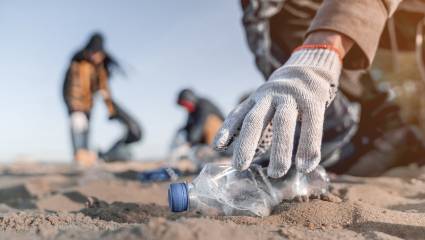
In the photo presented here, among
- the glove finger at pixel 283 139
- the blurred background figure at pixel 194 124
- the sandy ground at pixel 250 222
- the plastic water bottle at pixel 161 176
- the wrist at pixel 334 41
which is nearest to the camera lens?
the sandy ground at pixel 250 222

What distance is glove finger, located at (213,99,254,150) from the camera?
4.60 ft

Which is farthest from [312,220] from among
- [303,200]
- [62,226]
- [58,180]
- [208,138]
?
[208,138]

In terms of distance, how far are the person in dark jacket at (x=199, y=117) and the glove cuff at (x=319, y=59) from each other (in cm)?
401

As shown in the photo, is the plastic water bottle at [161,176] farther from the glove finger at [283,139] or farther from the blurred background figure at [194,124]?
the blurred background figure at [194,124]

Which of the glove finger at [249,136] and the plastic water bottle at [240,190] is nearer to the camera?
the glove finger at [249,136]

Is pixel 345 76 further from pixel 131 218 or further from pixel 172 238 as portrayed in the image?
pixel 172 238

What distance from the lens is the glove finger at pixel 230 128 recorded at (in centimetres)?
140

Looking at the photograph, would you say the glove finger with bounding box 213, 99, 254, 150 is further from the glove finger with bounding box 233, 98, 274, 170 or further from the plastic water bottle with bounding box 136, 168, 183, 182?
the plastic water bottle with bounding box 136, 168, 183, 182

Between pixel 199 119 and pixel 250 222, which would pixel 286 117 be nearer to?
pixel 250 222

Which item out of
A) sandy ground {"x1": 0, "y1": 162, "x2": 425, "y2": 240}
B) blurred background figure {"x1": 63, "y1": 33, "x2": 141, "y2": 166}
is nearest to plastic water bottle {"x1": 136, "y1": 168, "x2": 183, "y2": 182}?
sandy ground {"x1": 0, "y1": 162, "x2": 425, "y2": 240}

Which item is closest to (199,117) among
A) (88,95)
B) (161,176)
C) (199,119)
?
(199,119)

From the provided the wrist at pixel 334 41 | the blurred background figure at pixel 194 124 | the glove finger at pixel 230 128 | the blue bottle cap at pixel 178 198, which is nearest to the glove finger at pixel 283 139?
the glove finger at pixel 230 128

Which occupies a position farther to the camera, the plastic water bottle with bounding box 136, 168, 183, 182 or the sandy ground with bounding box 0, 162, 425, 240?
the plastic water bottle with bounding box 136, 168, 183, 182

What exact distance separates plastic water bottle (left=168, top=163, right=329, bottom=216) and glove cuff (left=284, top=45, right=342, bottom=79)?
0.39 m
